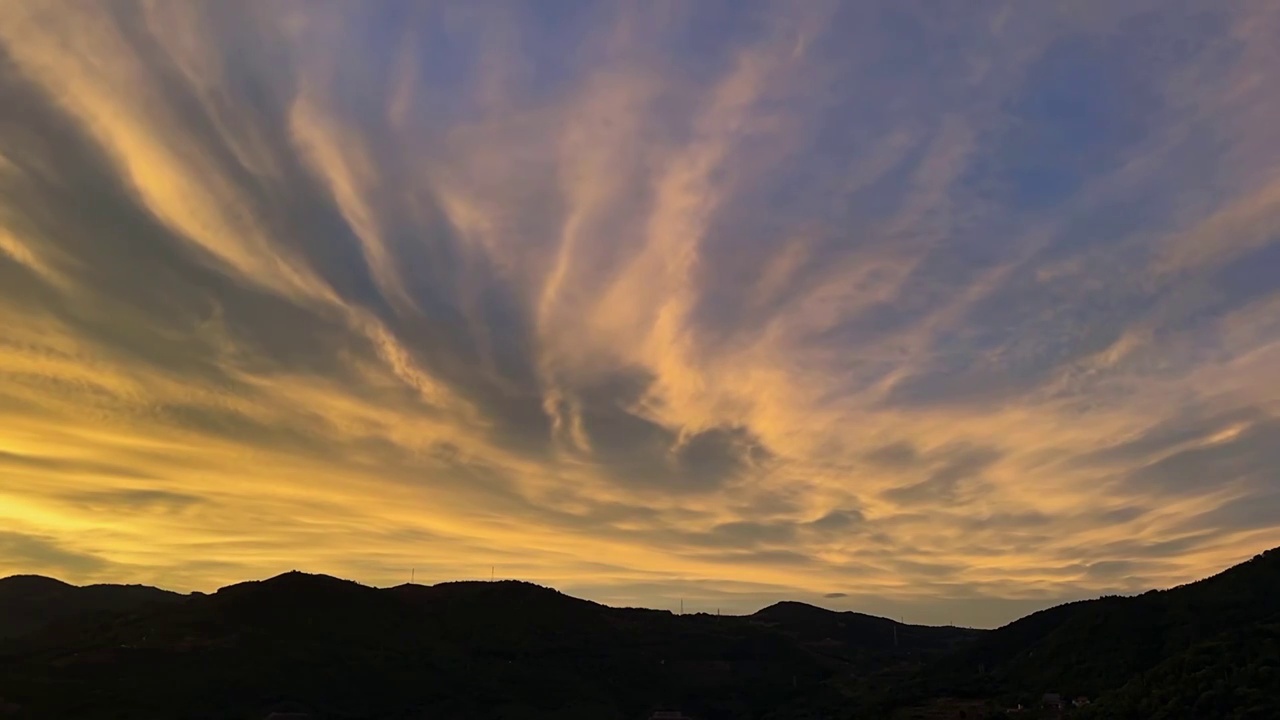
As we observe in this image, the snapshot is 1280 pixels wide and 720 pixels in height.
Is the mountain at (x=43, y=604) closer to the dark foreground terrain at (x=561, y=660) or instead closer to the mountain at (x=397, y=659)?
the dark foreground terrain at (x=561, y=660)

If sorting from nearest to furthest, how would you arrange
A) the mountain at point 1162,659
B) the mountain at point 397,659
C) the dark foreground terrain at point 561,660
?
the mountain at point 1162,659 → the dark foreground terrain at point 561,660 → the mountain at point 397,659

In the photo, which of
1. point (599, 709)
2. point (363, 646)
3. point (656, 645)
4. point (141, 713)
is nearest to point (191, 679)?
point (141, 713)

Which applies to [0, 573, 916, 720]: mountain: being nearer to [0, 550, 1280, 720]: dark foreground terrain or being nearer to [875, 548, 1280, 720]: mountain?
[0, 550, 1280, 720]: dark foreground terrain

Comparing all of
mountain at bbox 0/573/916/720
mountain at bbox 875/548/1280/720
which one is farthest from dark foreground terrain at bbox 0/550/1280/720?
mountain at bbox 0/573/916/720

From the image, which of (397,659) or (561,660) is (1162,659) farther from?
(397,659)

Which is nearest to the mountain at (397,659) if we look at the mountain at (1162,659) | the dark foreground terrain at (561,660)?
the dark foreground terrain at (561,660)

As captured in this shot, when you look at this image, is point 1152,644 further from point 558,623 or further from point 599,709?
point 558,623

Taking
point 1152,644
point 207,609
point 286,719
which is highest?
point 207,609

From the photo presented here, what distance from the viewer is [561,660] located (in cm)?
14738

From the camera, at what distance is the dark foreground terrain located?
3024 inches

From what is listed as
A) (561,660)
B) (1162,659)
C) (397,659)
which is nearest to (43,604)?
(397,659)

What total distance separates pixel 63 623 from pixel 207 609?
3152 centimetres

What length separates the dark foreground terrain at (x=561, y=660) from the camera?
7681cm

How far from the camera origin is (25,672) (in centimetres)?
10456
